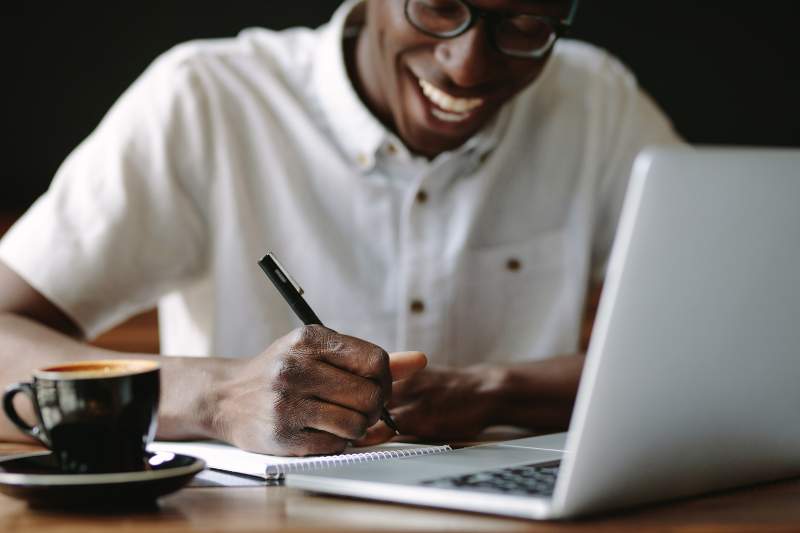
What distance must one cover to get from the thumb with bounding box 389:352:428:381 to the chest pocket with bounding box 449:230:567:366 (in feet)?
2.28

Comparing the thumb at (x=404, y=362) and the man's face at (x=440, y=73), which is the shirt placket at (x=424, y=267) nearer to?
the man's face at (x=440, y=73)

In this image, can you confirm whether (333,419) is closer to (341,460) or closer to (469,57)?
(341,460)

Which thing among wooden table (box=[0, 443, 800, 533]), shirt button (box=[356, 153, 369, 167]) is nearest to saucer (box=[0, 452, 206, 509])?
wooden table (box=[0, 443, 800, 533])

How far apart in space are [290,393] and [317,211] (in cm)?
74

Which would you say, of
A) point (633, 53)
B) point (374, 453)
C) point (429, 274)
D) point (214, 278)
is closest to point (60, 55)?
point (214, 278)

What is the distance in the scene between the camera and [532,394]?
146 cm

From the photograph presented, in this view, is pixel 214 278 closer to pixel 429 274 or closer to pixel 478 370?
pixel 429 274

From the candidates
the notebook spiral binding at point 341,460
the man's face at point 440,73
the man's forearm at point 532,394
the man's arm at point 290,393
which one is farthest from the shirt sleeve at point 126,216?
the notebook spiral binding at point 341,460

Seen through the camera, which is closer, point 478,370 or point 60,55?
point 478,370

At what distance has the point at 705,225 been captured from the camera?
732mm

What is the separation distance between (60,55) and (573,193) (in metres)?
1.27

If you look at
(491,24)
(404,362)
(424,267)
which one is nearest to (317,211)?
(424,267)

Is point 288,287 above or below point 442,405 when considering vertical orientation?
above

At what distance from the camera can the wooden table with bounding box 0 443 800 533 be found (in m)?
0.77
